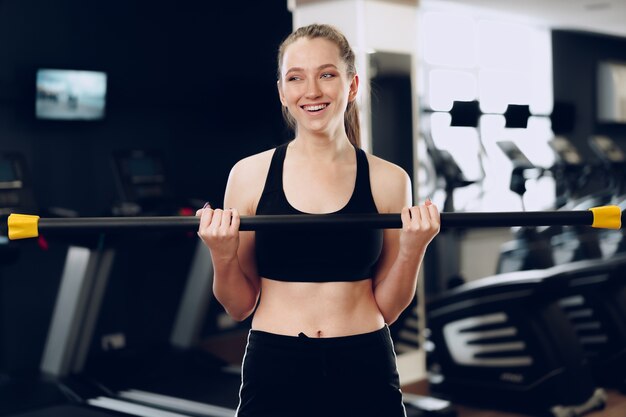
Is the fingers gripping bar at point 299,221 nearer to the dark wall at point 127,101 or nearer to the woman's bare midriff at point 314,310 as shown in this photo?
the woman's bare midriff at point 314,310

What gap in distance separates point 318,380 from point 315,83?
0.63m

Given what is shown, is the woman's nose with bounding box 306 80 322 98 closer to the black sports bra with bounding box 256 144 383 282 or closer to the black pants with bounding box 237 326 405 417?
the black sports bra with bounding box 256 144 383 282

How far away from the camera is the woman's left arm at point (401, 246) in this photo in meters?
1.61

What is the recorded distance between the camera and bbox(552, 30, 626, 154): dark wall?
10.3 metres

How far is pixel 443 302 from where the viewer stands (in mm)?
4523

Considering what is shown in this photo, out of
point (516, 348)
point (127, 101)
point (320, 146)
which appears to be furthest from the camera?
point (127, 101)

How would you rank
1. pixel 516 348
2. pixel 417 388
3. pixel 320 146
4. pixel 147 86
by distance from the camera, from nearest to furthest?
1. pixel 320 146
2. pixel 516 348
3. pixel 417 388
4. pixel 147 86

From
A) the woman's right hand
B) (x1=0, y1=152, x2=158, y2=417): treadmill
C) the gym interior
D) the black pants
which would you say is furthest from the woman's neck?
(x1=0, y1=152, x2=158, y2=417): treadmill

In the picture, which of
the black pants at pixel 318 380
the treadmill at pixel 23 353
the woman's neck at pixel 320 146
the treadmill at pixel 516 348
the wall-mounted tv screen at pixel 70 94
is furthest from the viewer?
the wall-mounted tv screen at pixel 70 94

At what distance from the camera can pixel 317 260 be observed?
1.62 m

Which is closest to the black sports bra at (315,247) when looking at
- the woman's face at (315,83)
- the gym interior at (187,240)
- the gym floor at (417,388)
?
the woman's face at (315,83)

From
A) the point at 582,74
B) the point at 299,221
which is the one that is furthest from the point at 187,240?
the point at 582,74

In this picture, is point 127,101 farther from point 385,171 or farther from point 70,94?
point 385,171

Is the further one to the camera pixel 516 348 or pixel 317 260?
pixel 516 348
